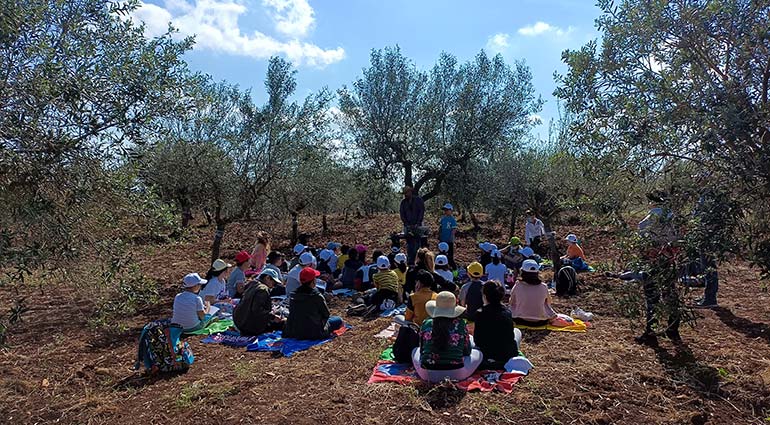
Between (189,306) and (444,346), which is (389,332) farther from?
(189,306)

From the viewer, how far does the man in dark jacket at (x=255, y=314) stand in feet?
26.2

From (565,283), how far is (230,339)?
619 cm

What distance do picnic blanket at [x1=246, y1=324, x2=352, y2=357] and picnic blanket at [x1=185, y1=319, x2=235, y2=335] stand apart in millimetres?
921

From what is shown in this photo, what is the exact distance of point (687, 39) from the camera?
4168mm

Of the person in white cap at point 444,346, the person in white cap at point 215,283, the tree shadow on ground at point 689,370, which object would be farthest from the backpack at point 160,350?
the tree shadow on ground at point 689,370

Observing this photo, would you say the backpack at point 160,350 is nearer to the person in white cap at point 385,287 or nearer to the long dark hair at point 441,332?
the long dark hair at point 441,332

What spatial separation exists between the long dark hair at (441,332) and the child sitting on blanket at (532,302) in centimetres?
246

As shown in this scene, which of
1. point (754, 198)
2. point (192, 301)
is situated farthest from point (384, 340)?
point (754, 198)

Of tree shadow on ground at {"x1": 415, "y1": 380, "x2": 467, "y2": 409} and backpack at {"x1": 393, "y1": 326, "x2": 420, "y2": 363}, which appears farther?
backpack at {"x1": 393, "y1": 326, "x2": 420, "y2": 363}

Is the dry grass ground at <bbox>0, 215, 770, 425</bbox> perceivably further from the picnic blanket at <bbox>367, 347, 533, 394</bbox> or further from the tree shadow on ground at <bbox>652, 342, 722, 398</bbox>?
the picnic blanket at <bbox>367, 347, 533, 394</bbox>

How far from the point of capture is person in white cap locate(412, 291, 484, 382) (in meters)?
5.62

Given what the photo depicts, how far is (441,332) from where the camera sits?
5680 mm

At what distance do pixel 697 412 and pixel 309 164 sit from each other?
1109 cm

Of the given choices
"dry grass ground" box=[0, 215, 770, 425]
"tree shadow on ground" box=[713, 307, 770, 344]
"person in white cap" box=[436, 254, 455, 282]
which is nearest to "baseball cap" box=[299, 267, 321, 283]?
"dry grass ground" box=[0, 215, 770, 425]
